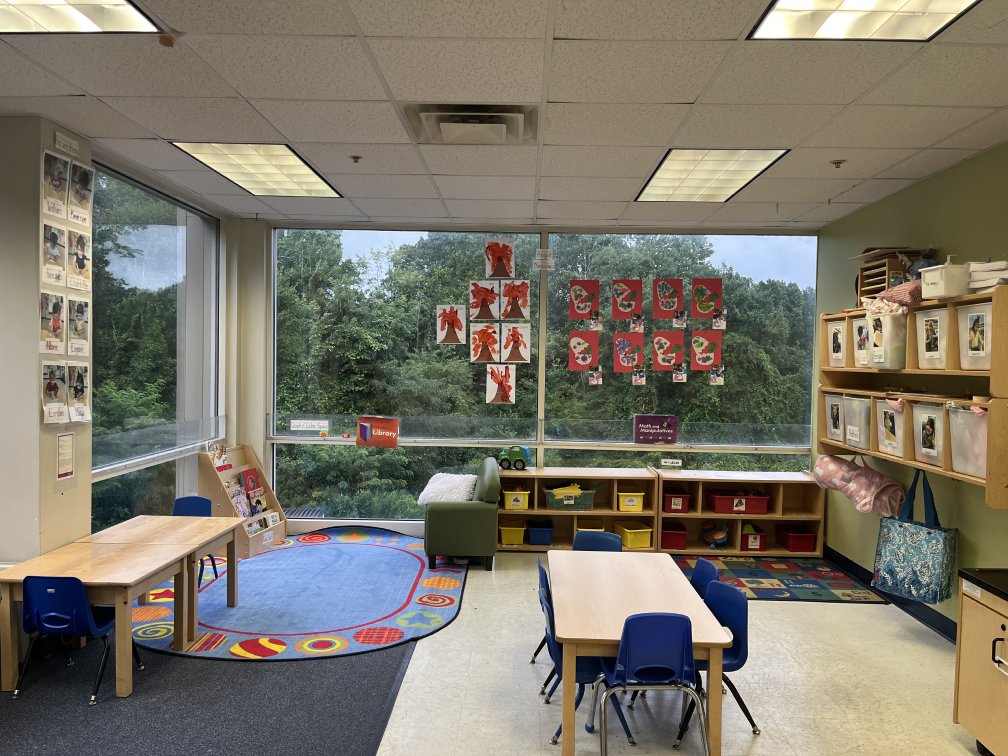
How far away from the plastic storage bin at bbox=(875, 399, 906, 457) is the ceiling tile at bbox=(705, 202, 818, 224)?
6.45 feet

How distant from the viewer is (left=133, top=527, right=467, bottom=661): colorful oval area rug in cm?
421

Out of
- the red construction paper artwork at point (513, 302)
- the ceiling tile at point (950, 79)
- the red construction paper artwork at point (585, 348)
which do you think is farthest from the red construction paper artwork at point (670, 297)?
the ceiling tile at point (950, 79)

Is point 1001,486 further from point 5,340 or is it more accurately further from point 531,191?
point 5,340

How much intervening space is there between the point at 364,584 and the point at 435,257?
3248 millimetres

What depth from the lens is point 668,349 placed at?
6773 mm

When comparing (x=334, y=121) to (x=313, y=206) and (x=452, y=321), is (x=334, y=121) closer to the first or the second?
(x=313, y=206)

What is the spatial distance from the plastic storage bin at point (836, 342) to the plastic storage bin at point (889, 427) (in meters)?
0.57

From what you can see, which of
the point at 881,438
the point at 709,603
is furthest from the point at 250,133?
the point at 881,438

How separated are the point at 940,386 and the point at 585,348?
3.12 meters

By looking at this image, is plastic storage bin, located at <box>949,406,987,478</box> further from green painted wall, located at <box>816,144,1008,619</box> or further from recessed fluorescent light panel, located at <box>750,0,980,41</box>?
recessed fluorescent light panel, located at <box>750,0,980,41</box>

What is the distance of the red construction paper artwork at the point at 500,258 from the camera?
681 centimetres

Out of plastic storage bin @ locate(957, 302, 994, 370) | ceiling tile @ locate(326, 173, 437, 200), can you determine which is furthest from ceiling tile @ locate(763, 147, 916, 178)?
ceiling tile @ locate(326, 173, 437, 200)

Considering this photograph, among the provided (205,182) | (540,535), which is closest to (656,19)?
(205,182)

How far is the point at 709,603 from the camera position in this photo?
3.58 meters
